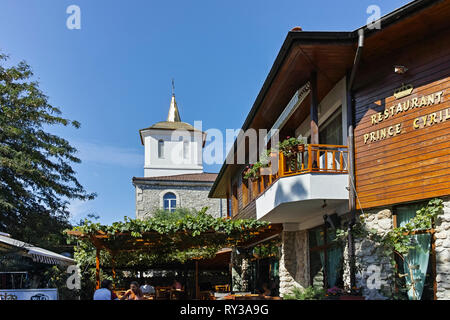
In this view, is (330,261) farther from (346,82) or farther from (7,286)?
(7,286)

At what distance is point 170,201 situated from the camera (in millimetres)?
41844

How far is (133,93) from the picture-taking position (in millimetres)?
16078

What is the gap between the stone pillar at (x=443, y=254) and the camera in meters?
8.14

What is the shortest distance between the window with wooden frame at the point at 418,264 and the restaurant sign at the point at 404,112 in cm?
147

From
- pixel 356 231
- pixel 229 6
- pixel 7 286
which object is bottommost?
pixel 7 286

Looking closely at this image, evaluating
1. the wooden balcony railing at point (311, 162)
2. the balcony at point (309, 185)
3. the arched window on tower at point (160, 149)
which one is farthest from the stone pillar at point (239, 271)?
the arched window on tower at point (160, 149)

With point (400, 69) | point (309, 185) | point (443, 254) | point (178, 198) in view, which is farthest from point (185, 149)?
point (443, 254)

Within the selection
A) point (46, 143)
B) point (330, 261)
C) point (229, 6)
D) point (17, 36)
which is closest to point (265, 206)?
point (330, 261)

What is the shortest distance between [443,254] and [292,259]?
22.0 ft

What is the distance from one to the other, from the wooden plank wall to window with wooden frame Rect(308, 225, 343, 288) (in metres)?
1.92

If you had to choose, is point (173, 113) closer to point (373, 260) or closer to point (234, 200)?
point (234, 200)

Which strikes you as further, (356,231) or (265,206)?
(265,206)

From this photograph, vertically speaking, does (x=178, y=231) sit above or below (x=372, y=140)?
below

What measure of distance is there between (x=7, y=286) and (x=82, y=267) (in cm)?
389
